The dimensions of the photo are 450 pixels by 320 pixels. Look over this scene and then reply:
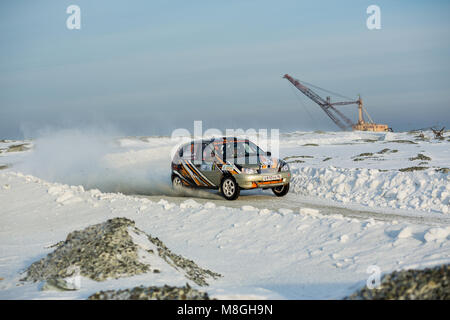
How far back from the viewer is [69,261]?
21.1 feet

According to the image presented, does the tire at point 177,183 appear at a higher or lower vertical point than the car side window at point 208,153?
lower

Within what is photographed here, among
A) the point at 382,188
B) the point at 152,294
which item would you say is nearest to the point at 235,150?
the point at 382,188

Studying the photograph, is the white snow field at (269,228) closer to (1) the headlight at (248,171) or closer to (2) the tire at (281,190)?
(2) the tire at (281,190)

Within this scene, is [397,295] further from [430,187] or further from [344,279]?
[430,187]

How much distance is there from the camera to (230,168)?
1284cm

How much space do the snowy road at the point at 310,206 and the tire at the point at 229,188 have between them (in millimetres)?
177

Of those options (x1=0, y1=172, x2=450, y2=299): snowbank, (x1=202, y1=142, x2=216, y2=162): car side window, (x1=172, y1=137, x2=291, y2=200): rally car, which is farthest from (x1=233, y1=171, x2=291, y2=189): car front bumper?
(x1=0, y1=172, x2=450, y2=299): snowbank

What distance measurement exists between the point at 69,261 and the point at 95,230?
842mm

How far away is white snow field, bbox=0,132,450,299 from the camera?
6074mm

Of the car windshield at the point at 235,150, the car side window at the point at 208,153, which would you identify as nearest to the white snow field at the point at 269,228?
the car side window at the point at 208,153

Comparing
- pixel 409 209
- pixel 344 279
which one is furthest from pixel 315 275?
pixel 409 209

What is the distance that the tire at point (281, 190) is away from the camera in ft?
45.1

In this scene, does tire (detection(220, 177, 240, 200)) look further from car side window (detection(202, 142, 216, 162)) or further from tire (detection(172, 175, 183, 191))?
tire (detection(172, 175, 183, 191))

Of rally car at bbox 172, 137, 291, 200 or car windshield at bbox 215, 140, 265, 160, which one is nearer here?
rally car at bbox 172, 137, 291, 200
